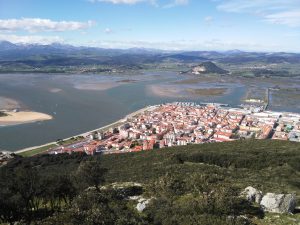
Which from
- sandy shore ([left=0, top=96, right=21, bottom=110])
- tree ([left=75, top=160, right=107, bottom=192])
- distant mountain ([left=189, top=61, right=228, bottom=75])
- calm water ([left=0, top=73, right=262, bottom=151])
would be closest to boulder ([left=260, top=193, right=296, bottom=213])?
tree ([left=75, top=160, right=107, bottom=192])

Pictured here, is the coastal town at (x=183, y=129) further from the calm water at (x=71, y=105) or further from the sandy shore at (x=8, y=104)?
the sandy shore at (x=8, y=104)

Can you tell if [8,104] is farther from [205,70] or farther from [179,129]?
[205,70]

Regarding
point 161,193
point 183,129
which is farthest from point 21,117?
point 161,193

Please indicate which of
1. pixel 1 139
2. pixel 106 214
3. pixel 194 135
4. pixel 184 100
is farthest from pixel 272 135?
pixel 106 214

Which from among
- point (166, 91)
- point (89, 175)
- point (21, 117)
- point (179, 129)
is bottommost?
point (179, 129)

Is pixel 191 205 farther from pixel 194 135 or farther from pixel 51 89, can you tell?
pixel 51 89

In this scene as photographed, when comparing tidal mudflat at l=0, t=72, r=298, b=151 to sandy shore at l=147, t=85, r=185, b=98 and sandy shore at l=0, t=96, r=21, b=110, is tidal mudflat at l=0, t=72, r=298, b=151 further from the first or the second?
sandy shore at l=0, t=96, r=21, b=110
